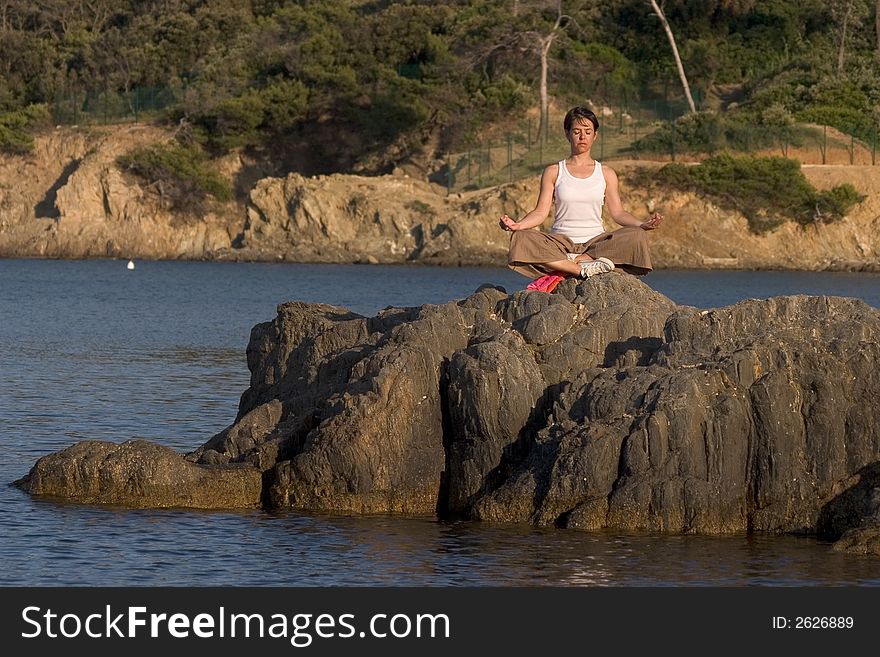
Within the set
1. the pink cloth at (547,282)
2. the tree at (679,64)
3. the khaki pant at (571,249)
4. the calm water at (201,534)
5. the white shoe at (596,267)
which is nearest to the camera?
the calm water at (201,534)

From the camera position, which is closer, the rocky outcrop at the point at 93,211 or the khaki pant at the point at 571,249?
the khaki pant at the point at 571,249

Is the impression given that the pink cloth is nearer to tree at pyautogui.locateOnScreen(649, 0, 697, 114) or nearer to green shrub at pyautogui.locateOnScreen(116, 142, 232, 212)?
tree at pyautogui.locateOnScreen(649, 0, 697, 114)

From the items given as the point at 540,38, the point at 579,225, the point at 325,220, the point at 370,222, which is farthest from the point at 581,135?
the point at 540,38

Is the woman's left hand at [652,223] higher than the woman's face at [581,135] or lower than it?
lower

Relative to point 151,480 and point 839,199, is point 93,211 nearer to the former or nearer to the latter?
point 839,199

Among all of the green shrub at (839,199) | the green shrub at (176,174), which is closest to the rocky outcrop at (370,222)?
the green shrub at (176,174)

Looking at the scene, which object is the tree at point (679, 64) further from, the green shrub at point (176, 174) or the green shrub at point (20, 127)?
the green shrub at point (20, 127)

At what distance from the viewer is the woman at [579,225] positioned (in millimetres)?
13008

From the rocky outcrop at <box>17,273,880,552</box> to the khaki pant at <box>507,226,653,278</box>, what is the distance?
0.88ft

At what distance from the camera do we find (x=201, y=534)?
40.0 feet

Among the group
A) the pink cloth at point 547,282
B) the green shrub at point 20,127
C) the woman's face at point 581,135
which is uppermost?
the green shrub at point 20,127

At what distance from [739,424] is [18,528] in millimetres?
5627

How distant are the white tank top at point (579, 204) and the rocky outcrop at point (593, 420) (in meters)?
0.45
